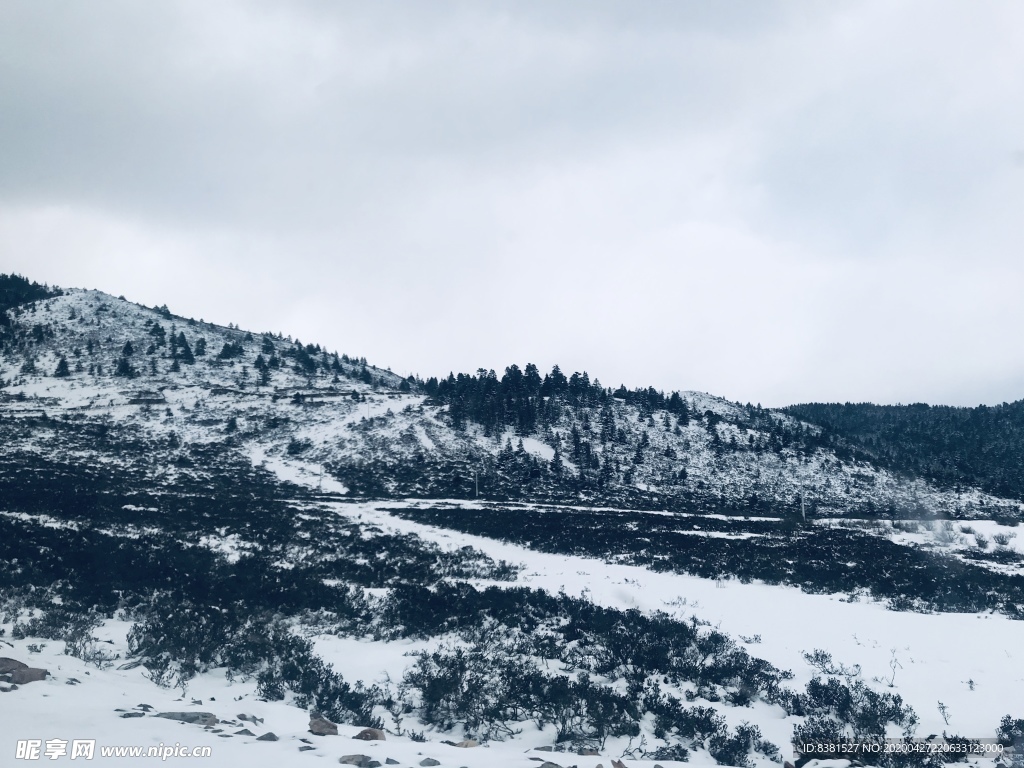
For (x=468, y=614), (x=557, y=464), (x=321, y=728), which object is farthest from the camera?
(x=557, y=464)

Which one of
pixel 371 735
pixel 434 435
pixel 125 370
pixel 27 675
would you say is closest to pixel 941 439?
pixel 434 435

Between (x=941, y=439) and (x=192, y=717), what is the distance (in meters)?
134

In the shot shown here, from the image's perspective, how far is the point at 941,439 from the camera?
108 m

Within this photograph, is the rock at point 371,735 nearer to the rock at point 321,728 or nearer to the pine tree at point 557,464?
the rock at point 321,728

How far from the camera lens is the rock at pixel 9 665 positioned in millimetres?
8828

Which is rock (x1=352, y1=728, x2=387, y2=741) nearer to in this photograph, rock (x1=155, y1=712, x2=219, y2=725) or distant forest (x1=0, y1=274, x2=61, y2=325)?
rock (x1=155, y1=712, x2=219, y2=725)

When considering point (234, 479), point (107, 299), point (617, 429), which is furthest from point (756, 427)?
point (107, 299)

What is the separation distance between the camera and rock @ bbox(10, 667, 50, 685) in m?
8.68

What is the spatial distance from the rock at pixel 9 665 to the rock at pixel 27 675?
→ 10cm

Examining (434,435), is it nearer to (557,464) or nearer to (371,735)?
(557,464)

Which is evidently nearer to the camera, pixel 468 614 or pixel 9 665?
pixel 9 665

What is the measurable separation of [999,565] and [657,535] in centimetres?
1545

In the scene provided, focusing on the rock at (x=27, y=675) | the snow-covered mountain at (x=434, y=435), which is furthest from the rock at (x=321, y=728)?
the snow-covered mountain at (x=434, y=435)

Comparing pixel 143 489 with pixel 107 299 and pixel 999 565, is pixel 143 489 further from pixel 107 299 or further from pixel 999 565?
pixel 107 299
